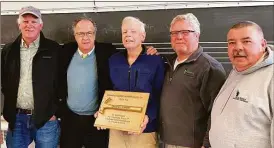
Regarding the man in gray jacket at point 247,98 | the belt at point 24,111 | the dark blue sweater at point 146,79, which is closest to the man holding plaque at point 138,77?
the dark blue sweater at point 146,79

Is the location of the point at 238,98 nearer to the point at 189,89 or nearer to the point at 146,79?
the point at 189,89

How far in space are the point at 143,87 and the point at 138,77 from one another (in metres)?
0.08

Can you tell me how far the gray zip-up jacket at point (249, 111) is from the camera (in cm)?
138

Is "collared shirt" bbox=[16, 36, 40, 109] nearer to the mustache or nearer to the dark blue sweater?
the dark blue sweater

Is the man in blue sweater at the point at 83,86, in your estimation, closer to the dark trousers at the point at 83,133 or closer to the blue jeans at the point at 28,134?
the dark trousers at the point at 83,133

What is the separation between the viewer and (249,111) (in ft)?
4.64

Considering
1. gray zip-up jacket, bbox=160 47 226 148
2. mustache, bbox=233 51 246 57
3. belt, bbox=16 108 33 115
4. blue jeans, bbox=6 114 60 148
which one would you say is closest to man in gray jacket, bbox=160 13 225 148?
gray zip-up jacket, bbox=160 47 226 148

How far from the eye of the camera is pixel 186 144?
190 centimetres

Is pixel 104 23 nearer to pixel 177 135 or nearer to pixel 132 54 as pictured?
pixel 132 54

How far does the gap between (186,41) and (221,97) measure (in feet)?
1.52

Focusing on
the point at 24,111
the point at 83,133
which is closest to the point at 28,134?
the point at 24,111

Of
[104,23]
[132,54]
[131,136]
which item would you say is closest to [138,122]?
[131,136]

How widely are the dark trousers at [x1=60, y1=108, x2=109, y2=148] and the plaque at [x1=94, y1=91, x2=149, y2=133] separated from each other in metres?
0.28

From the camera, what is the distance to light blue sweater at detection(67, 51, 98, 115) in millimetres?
2193
